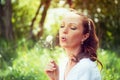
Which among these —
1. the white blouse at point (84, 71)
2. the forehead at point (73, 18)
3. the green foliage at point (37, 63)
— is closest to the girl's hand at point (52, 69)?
the white blouse at point (84, 71)

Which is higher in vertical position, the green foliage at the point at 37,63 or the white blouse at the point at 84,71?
the white blouse at the point at 84,71

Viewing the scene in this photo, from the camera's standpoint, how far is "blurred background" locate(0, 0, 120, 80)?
348 centimetres

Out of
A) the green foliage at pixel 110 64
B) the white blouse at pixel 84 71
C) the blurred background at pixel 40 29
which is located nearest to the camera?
the white blouse at pixel 84 71

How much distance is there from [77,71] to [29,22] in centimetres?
306

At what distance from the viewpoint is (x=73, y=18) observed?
1718mm

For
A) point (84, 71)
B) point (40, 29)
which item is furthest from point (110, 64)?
point (84, 71)

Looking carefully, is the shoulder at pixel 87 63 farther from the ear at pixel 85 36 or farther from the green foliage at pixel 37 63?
the green foliage at pixel 37 63

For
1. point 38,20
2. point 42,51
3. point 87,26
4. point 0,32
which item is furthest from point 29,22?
point 87,26

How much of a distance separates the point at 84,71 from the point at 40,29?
9.32 feet

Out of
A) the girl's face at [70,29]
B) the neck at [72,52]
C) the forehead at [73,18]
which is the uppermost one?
the forehead at [73,18]

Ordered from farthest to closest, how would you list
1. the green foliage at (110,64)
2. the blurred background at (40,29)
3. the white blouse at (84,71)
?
the blurred background at (40,29), the green foliage at (110,64), the white blouse at (84,71)

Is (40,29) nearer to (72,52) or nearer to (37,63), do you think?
(37,63)

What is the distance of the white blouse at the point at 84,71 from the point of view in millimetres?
1674

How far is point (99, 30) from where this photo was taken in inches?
176
